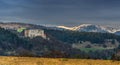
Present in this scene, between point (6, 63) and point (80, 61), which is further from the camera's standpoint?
point (80, 61)

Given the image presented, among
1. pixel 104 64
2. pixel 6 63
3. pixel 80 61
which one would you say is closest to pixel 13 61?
pixel 6 63

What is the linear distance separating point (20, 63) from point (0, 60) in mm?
2858

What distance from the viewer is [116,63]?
35.1 metres

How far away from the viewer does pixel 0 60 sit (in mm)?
34594

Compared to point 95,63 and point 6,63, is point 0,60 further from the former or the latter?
point 95,63

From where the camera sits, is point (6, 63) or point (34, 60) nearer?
point (6, 63)

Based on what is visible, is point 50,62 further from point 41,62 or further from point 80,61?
point 80,61

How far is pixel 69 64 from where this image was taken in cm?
3422

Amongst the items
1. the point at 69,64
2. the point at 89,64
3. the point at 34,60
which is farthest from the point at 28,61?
the point at 89,64

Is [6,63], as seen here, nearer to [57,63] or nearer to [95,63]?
[57,63]

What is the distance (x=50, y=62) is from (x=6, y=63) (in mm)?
4579

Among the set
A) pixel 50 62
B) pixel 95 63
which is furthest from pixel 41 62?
pixel 95 63

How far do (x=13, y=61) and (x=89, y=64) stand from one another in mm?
8101

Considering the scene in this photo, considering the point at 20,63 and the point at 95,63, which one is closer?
the point at 20,63
